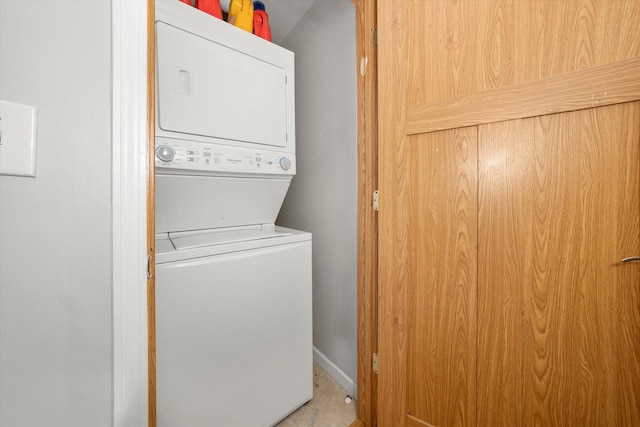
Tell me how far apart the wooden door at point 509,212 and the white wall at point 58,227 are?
3.53ft

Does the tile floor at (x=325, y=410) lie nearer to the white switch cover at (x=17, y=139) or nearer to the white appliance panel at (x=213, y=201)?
the white appliance panel at (x=213, y=201)

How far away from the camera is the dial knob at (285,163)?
4.98 ft

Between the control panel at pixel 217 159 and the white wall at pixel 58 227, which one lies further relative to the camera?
the control panel at pixel 217 159

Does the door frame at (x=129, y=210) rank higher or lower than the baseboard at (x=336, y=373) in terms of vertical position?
higher

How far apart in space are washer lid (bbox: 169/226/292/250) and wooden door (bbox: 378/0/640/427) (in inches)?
27.0

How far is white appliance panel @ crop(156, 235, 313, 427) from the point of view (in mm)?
1046

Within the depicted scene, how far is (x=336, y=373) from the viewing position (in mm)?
1835

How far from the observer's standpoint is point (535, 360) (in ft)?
3.09

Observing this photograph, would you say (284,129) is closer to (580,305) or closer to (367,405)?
(580,305)

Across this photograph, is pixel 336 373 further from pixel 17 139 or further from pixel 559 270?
pixel 17 139

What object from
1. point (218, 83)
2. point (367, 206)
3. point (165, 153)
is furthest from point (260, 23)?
point (367, 206)

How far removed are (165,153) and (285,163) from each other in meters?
0.63

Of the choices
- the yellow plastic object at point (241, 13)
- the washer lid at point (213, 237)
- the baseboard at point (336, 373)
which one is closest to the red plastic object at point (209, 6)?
the yellow plastic object at point (241, 13)

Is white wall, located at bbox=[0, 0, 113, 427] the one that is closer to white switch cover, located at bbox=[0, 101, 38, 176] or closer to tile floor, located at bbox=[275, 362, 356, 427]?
white switch cover, located at bbox=[0, 101, 38, 176]
